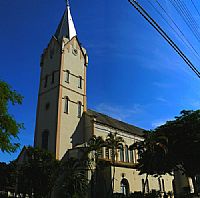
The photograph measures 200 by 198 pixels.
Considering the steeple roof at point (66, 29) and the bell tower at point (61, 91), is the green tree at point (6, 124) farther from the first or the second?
the steeple roof at point (66, 29)

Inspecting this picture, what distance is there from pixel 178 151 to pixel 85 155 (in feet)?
38.4

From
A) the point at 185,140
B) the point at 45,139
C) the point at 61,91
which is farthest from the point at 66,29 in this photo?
the point at 185,140

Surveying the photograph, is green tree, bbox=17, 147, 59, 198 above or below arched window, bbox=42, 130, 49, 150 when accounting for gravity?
below

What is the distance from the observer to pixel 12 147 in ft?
50.1

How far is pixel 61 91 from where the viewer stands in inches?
1457

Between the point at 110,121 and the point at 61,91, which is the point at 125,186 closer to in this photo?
the point at 110,121

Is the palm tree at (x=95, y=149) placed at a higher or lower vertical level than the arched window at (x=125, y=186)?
higher

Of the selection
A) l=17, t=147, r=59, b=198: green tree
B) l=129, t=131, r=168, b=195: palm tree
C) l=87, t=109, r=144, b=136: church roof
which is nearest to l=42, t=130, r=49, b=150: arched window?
l=17, t=147, r=59, b=198: green tree

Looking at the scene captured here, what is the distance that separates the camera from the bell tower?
3431 centimetres

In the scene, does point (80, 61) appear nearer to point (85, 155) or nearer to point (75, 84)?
point (75, 84)

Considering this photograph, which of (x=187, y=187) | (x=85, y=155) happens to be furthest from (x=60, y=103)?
(x=187, y=187)

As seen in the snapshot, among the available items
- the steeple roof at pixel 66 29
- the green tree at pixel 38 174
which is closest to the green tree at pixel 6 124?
the green tree at pixel 38 174

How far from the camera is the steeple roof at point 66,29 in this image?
147 feet

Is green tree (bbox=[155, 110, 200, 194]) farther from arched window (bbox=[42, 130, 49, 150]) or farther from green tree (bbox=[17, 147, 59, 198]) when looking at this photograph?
arched window (bbox=[42, 130, 49, 150])
